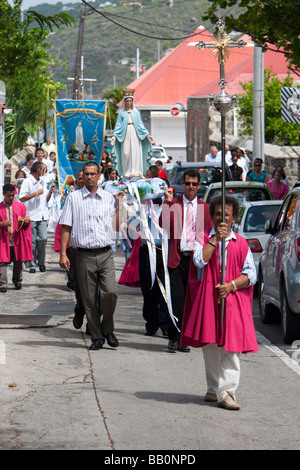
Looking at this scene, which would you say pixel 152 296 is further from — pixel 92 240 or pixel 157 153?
pixel 157 153

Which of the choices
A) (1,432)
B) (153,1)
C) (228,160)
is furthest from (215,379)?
(153,1)

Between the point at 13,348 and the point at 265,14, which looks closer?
the point at 13,348

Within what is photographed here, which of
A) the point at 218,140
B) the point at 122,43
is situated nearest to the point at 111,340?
the point at 218,140

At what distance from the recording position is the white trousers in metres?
7.91

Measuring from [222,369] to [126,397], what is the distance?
0.97 m

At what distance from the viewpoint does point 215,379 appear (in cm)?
818

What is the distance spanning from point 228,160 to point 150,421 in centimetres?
2077

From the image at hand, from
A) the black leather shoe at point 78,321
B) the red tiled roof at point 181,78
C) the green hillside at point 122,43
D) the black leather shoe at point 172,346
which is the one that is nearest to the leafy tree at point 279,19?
the black leather shoe at point 172,346

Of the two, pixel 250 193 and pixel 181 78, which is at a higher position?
pixel 181 78

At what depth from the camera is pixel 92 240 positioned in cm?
1051

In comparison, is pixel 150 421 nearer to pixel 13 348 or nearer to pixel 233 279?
pixel 233 279

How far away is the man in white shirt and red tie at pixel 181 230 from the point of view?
10.6 m

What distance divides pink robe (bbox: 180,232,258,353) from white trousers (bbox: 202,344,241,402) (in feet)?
0.34

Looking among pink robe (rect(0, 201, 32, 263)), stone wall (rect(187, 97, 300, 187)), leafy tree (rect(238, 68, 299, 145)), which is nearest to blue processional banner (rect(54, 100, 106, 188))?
pink robe (rect(0, 201, 32, 263))
